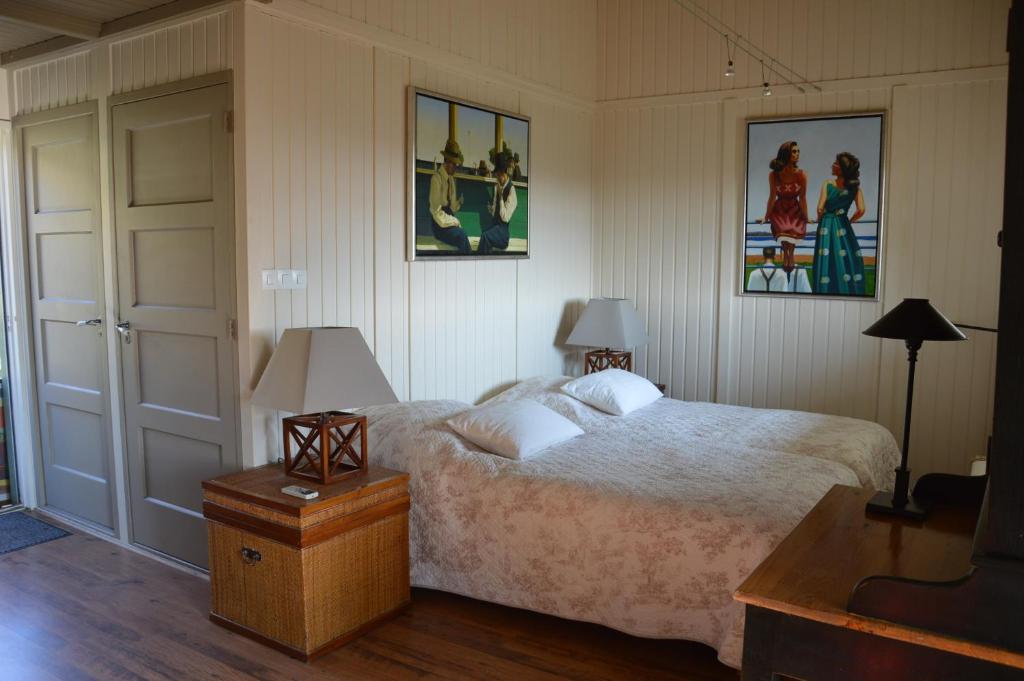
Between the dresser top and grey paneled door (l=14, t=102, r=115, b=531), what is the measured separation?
1.19m

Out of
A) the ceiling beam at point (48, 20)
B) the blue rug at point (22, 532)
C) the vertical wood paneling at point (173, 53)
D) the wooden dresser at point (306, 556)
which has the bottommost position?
the blue rug at point (22, 532)

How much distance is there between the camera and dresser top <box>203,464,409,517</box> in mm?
2879

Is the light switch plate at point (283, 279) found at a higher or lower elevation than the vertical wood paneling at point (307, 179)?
lower

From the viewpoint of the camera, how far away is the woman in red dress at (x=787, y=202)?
4969 millimetres

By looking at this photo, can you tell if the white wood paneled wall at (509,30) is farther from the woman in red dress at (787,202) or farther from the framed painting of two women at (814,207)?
the woman in red dress at (787,202)

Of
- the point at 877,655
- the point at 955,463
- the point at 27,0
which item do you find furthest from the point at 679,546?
the point at 27,0

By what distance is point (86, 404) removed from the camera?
13.4 ft

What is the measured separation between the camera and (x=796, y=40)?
4945 mm

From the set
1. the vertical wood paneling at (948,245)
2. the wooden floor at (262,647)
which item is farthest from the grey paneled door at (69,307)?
the vertical wood paneling at (948,245)

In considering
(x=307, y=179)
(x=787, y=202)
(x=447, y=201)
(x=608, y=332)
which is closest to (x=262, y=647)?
(x=307, y=179)

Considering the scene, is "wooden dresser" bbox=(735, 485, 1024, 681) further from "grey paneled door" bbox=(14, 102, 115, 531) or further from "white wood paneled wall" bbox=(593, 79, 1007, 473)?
"grey paneled door" bbox=(14, 102, 115, 531)

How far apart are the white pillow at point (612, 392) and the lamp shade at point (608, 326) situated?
542 mm

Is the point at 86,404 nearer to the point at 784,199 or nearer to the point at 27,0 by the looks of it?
the point at 27,0

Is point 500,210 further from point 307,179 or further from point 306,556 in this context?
point 306,556
